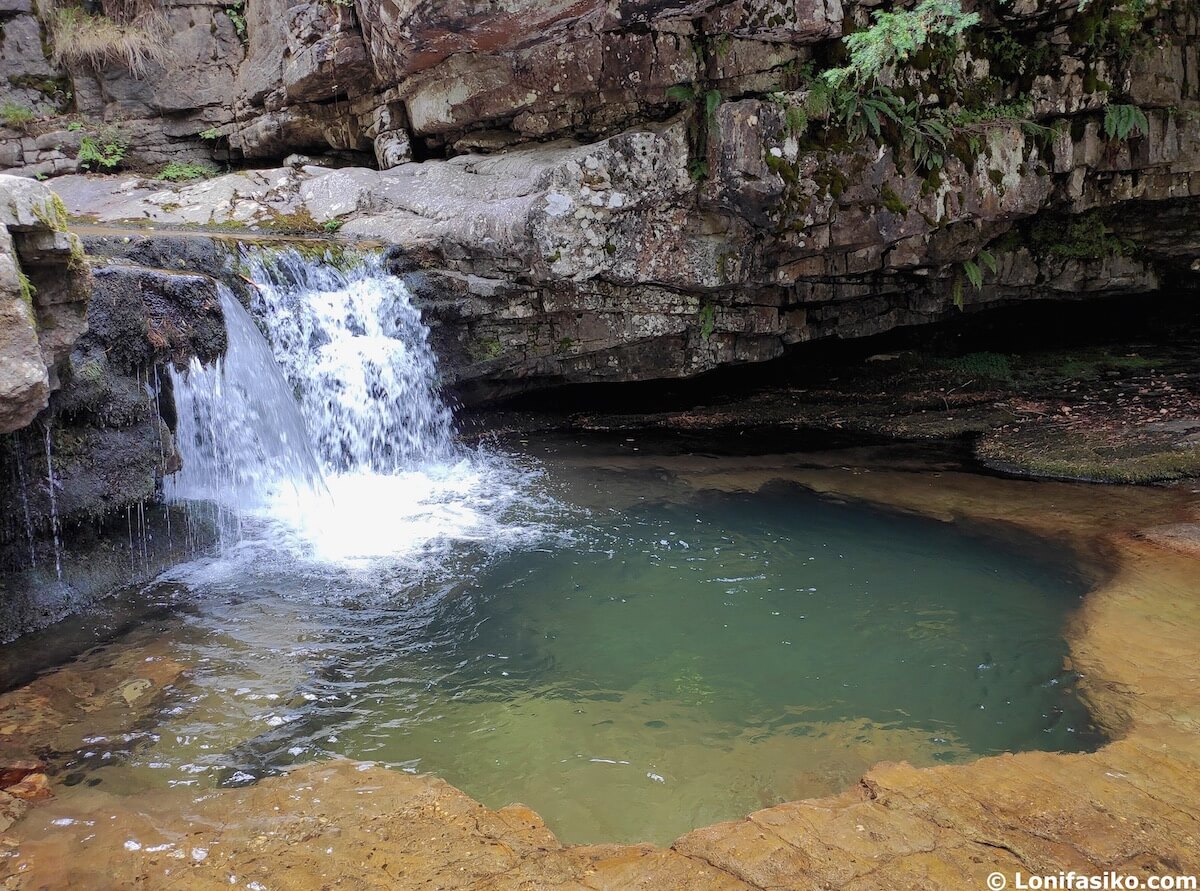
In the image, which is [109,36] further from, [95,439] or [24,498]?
[24,498]

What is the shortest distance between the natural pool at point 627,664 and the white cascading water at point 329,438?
0.53 metres

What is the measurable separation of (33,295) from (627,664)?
15.6 feet

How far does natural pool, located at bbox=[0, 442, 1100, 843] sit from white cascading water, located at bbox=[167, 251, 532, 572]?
530 millimetres

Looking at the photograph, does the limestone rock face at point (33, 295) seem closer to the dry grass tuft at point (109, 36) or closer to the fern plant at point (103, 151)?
the fern plant at point (103, 151)

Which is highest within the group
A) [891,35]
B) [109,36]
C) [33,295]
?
[109,36]

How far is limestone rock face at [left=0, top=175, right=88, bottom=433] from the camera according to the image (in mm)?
4047

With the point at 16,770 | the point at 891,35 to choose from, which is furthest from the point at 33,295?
the point at 891,35

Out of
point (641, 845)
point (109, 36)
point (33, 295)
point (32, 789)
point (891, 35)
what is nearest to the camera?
point (641, 845)

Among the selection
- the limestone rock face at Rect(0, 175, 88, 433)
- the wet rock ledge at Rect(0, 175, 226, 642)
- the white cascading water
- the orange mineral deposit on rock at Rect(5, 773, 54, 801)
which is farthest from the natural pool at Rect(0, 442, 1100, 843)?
the limestone rock face at Rect(0, 175, 88, 433)

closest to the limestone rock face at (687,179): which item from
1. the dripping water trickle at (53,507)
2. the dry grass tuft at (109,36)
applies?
the dry grass tuft at (109,36)

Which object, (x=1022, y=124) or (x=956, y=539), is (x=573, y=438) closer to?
(x=956, y=539)

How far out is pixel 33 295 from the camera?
475 centimetres

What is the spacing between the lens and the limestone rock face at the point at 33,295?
13.3 feet

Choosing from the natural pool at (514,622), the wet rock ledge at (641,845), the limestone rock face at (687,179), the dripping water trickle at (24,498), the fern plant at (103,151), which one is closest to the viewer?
the wet rock ledge at (641,845)
